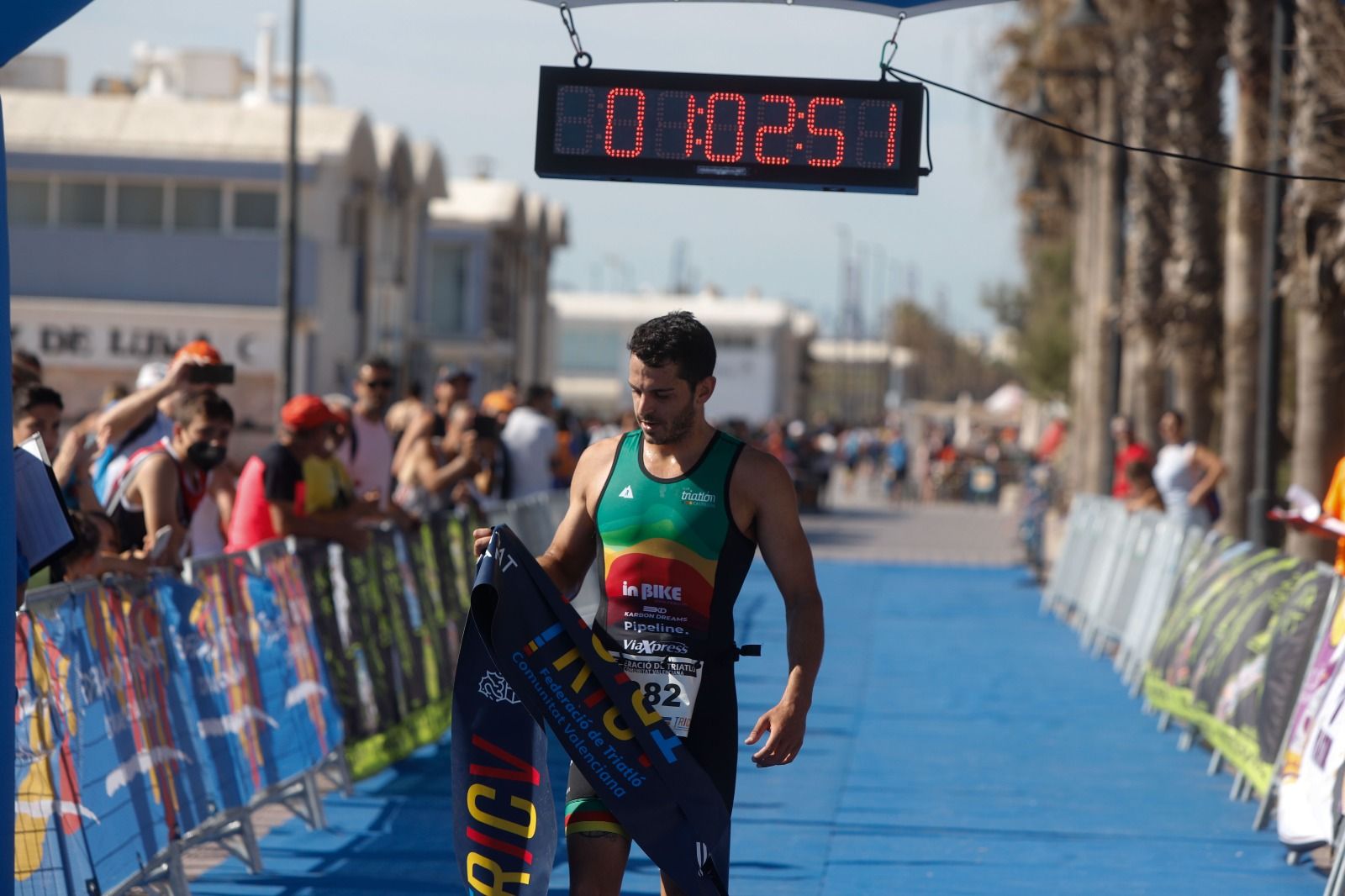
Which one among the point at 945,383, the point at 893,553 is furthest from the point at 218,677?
the point at 945,383

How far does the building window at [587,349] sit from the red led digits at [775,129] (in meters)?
78.9

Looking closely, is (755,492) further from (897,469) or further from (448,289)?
(448,289)

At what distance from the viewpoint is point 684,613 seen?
17.2ft

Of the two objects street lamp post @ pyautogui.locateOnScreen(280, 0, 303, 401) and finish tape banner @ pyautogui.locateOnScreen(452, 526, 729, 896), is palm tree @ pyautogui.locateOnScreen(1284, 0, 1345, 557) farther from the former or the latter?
street lamp post @ pyautogui.locateOnScreen(280, 0, 303, 401)

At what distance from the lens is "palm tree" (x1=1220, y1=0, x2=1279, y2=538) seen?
1791 centimetres

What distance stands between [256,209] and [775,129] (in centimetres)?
3527

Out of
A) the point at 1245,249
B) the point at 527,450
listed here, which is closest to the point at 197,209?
the point at 527,450

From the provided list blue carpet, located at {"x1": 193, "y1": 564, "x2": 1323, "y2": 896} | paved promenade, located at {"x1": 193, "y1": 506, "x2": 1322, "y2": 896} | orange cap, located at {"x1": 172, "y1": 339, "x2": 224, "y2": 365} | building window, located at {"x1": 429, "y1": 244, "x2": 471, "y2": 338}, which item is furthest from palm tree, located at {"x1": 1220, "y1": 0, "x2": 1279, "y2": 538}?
building window, located at {"x1": 429, "y1": 244, "x2": 471, "y2": 338}

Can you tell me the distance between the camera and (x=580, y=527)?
18.1 ft

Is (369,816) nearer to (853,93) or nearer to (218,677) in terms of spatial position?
(218,677)

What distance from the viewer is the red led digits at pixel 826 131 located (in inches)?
282

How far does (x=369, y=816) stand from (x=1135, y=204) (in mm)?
20091

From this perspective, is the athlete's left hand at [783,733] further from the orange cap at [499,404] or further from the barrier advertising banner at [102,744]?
the orange cap at [499,404]

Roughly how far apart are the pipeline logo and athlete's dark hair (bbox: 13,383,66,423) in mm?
3204
